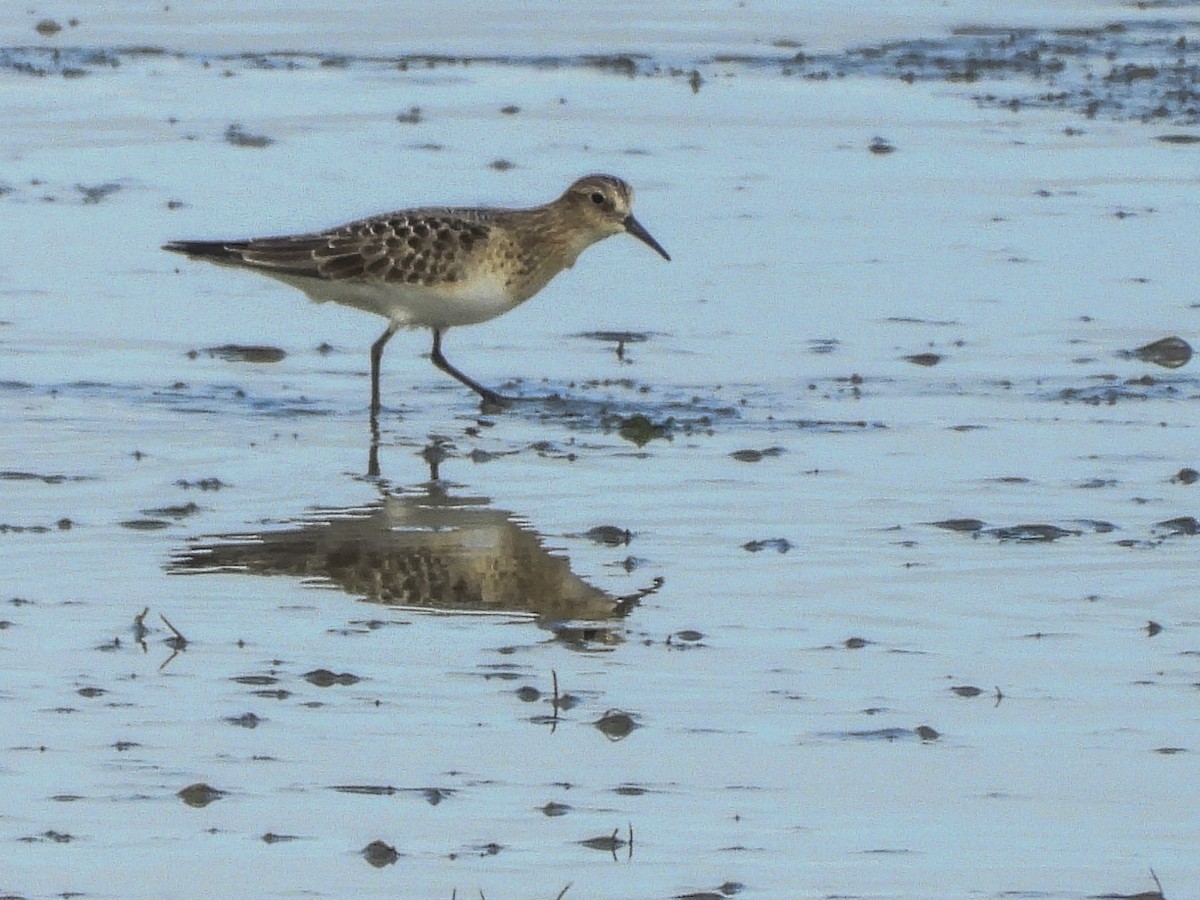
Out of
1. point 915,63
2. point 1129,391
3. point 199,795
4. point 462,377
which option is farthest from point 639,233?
point 915,63

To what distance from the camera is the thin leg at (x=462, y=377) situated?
11.7 m

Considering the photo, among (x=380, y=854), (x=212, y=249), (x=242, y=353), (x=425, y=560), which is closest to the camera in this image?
(x=380, y=854)

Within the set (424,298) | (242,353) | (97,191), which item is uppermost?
(424,298)

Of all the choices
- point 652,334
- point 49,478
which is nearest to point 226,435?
point 49,478

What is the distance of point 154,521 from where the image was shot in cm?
954

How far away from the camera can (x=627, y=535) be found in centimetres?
947

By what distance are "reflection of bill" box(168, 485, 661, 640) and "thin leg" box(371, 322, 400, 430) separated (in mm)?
1699

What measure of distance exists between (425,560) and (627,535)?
2.46 ft

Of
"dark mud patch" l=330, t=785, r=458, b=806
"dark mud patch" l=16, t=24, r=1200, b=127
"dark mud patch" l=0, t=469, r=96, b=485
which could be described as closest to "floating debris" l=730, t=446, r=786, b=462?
"dark mud patch" l=0, t=469, r=96, b=485

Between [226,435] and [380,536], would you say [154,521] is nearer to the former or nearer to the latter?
[380,536]

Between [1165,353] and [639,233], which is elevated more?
[639,233]

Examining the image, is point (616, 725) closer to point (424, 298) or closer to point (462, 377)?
point (462, 377)

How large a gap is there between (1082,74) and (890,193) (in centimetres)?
480

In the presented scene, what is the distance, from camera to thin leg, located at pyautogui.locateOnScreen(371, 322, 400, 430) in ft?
38.1
